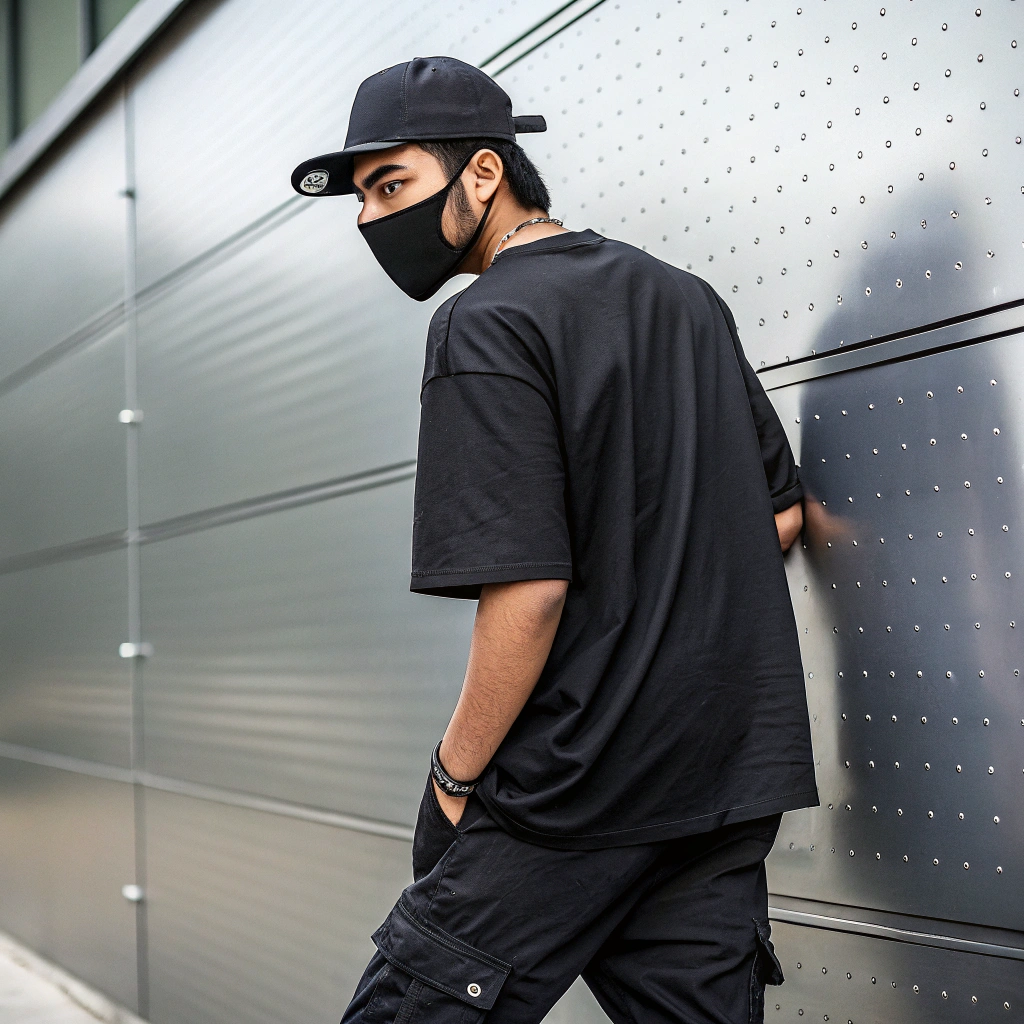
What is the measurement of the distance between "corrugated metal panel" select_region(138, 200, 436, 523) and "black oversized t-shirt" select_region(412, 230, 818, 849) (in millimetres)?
1551

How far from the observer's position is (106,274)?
4734 millimetres

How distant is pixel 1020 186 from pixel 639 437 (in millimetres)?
666

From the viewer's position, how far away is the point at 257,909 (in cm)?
354

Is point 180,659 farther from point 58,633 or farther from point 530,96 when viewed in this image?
point 530,96

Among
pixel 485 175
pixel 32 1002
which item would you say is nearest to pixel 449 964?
pixel 485 175

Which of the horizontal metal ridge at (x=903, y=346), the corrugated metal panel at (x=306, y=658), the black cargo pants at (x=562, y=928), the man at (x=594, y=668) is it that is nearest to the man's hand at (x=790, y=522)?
the horizontal metal ridge at (x=903, y=346)

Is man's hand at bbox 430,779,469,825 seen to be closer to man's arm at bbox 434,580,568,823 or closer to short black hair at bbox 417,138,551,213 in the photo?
man's arm at bbox 434,580,568,823

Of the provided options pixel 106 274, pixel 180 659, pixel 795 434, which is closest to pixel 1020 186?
pixel 795 434

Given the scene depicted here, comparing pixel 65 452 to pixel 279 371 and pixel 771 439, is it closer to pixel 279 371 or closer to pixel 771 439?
pixel 279 371

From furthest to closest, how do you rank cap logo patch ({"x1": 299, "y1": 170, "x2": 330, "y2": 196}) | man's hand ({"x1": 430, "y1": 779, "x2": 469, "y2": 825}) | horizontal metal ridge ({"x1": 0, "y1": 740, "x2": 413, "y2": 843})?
1. horizontal metal ridge ({"x1": 0, "y1": 740, "x2": 413, "y2": 843})
2. cap logo patch ({"x1": 299, "y1": 170, "x2": 330, "y2": 196})
3. man's hand ({"x1": 430, "y1": 779, "x2": 469, "y2": 825})

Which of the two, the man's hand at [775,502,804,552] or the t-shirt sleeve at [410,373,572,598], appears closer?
the t-shirt sleeve at [410,373,572,598]

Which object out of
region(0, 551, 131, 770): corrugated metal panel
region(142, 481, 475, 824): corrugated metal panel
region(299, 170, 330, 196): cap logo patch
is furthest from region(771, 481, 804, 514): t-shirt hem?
region(0, 551, 131, 770): corrugated metal panel

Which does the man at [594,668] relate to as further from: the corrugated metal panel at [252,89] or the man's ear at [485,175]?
the corrugated metal panel at [252,89]

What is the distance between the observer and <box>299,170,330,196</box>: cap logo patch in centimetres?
170
